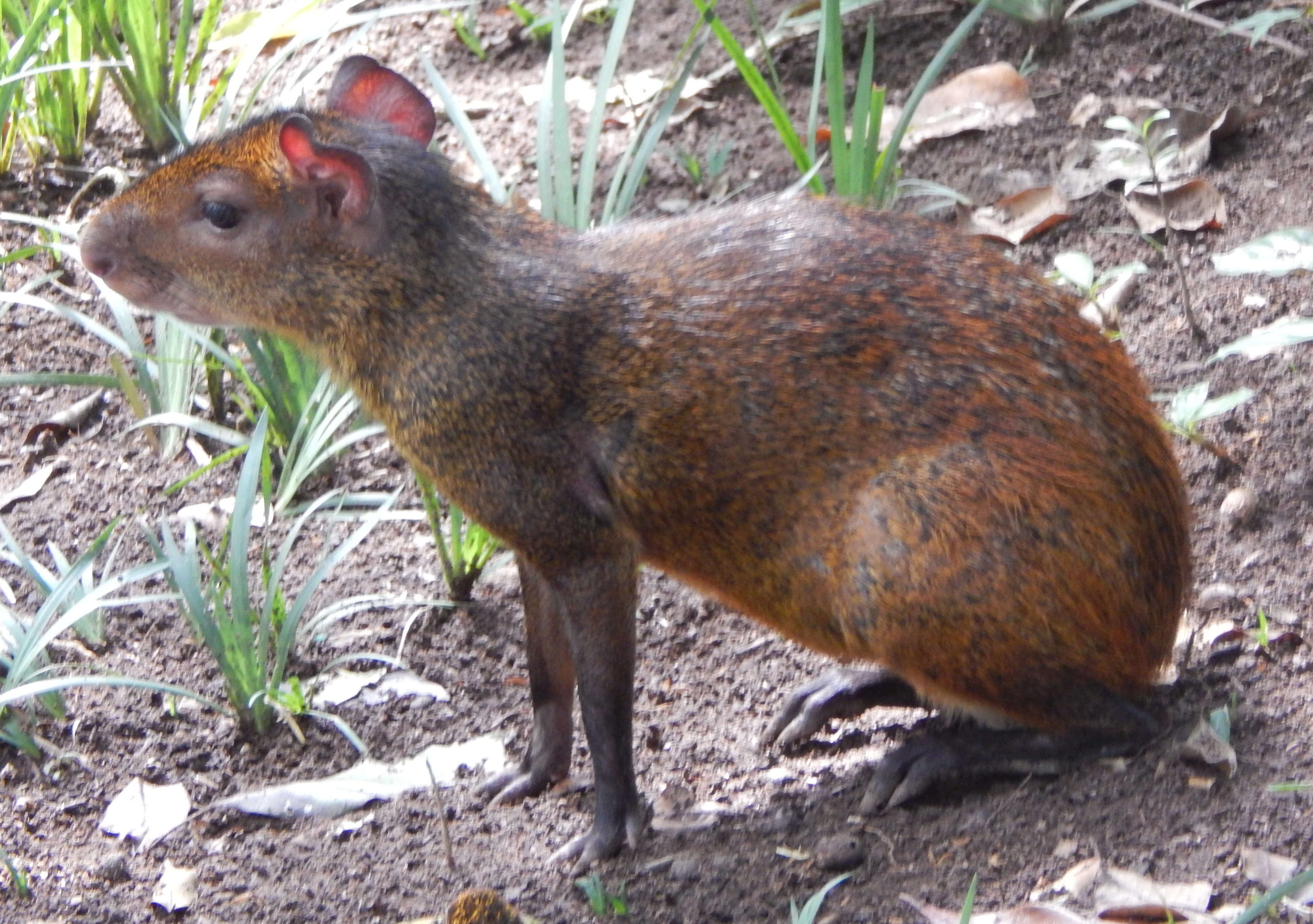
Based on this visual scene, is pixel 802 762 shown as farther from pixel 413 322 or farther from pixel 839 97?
pixel 839 97

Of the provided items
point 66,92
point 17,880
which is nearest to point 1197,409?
point 17,880

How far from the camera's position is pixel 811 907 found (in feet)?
9.47

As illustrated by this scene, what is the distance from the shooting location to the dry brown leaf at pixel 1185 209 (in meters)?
5.11

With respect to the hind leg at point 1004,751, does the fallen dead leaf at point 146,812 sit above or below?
below

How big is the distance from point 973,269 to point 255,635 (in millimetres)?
2313

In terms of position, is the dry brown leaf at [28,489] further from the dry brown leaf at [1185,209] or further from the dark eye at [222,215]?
the dry brown leaf at [1185,209]

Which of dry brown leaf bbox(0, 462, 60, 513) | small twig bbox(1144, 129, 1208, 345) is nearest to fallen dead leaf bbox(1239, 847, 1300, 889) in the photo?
small twig bbox(1144, 129, 1208, 345)

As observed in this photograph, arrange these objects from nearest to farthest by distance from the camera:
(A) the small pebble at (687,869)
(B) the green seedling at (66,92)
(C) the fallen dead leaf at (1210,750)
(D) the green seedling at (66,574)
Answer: (C) the fallen dead leaf at (1210,750) < (A) the small pebble at (687,869) < (D) the green seedling at (66,574) < (B) the green seedling at (66,92)

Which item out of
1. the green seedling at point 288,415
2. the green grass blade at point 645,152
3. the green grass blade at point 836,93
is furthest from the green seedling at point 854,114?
the green seedling at point 288,415

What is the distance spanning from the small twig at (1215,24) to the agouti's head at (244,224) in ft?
9.66

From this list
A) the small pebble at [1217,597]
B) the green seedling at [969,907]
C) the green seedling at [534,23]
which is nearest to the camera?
the green seedling at [969,907]

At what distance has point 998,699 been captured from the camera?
3479 millimetres

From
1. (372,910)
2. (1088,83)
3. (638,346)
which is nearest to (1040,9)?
(1088,83)

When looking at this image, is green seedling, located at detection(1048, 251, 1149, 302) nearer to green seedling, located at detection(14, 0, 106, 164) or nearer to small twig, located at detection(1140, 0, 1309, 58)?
small twig, located at detection(1140, 0, 1309, 58)
